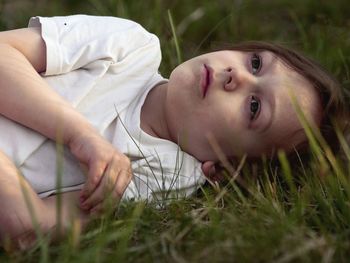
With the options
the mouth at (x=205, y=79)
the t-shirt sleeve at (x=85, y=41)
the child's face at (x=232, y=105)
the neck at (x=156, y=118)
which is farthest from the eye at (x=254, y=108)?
the t-shirt sleeve at (x=85, y=41)

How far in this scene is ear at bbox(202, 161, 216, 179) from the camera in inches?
80.0

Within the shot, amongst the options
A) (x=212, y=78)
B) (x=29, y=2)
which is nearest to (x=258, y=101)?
(x=212, y=78)

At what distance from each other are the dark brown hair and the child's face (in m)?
0.06

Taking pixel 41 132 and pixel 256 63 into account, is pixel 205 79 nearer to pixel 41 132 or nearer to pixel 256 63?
pixel 256 63

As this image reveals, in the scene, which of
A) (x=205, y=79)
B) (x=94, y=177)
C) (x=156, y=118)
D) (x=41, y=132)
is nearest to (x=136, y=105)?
(x=156, y=118)

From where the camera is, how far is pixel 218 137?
1.99 m

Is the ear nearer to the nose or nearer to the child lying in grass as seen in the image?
the child lying in grass

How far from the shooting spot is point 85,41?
2014 millimetres

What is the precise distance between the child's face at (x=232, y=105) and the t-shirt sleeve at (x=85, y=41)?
0.18 m

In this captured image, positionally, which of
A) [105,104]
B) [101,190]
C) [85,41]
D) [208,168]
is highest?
[85,41]

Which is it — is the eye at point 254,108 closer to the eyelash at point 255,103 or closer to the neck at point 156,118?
the eyelash at point 255,103

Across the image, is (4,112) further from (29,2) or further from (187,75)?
(29,2)

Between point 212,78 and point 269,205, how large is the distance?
1.62 ft

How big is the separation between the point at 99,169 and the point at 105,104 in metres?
0.35
